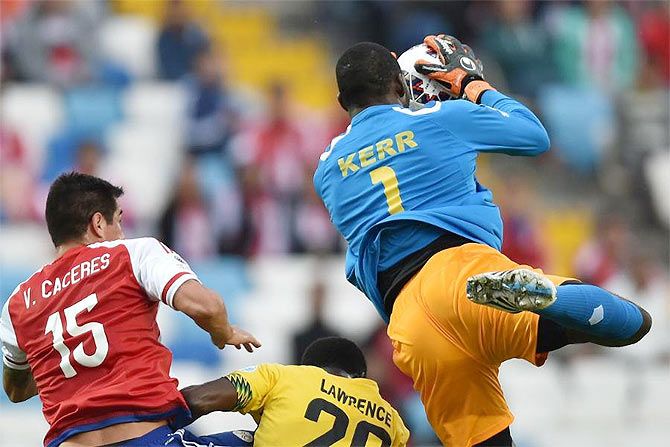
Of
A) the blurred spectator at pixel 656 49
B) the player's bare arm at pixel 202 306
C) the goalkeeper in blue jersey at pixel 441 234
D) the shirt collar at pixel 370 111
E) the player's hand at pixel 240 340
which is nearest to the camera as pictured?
the player's bare arm at pixel 202 306

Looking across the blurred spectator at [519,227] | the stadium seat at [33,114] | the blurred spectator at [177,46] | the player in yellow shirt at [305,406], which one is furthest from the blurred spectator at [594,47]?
the player in yellow shirt at [305,406]

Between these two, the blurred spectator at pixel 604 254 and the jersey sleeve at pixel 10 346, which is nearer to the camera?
the jersey sleeve at pixel 10 346

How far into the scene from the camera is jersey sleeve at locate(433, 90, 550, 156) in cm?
620

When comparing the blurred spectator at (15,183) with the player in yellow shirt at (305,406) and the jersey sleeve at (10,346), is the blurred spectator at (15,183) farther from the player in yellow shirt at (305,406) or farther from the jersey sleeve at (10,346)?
the player in yellow shirt at (305,406)

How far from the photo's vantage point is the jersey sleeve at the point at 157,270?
5.58 m

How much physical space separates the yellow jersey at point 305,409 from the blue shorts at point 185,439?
0.07m

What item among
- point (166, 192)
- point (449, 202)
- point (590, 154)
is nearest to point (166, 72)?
point (166, 192)

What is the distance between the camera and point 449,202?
6219mm

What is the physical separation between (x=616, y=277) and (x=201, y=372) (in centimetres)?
358

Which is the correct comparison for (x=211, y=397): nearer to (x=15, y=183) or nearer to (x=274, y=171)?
(x=274, y=171)

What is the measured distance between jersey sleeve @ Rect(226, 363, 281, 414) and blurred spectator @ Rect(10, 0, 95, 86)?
8479 millimetres

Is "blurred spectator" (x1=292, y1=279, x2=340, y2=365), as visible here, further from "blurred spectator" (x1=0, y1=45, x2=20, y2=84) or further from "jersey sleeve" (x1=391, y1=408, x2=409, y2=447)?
"blurred spectator" (x1=0, y1=45, x2=20, y2=84)

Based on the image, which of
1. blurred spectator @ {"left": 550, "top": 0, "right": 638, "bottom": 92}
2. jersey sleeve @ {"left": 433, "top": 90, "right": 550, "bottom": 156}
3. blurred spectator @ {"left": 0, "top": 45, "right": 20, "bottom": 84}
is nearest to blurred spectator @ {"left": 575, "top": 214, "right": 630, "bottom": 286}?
blurred spectator @ {"left": 550, "top": 0, "right": 638, "bottom": 92}

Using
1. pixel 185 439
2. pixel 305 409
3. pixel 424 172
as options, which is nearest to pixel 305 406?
pixel 305 409
